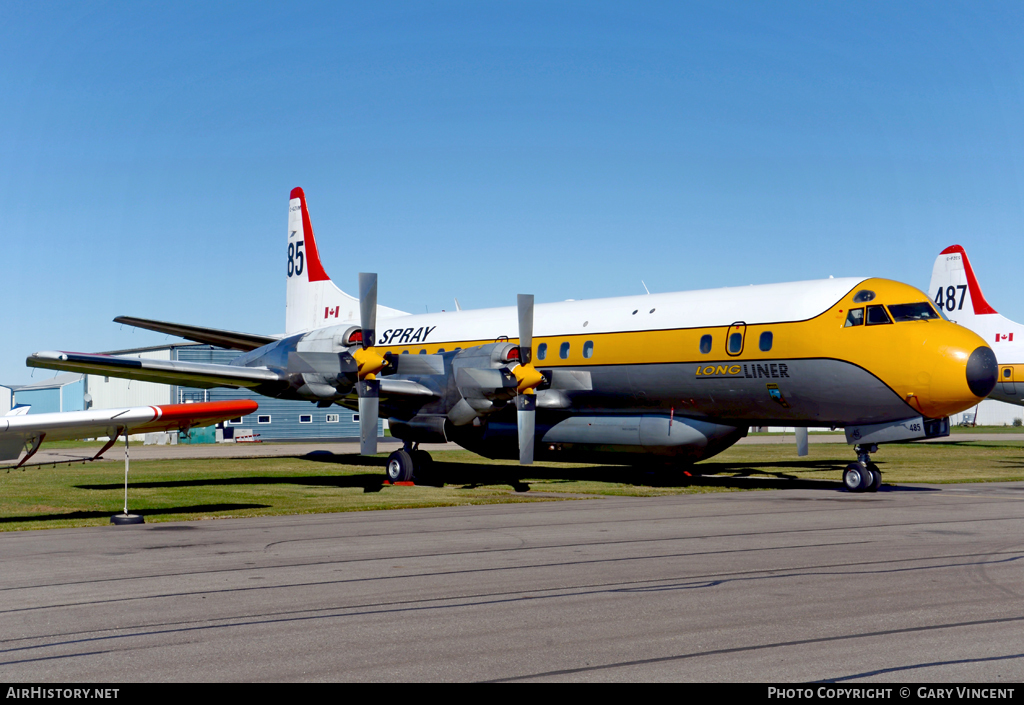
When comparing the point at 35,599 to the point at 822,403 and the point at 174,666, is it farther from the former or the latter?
the point at 822,403

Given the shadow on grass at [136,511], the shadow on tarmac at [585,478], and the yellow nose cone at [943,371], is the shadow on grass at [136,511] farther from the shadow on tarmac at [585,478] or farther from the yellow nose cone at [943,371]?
the yellow nose cone at [943,371]

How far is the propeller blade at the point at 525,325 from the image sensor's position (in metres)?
23.2

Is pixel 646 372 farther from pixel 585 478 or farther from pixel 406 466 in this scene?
pixel 406 466

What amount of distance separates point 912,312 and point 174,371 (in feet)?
57.0

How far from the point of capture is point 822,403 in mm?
21359

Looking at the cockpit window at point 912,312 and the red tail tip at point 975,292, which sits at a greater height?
the red tail tip at point 975,292

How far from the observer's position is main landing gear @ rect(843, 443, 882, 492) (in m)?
21.8

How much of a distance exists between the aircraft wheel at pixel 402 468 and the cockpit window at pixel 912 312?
1265cm


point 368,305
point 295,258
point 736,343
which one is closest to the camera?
point 736,343

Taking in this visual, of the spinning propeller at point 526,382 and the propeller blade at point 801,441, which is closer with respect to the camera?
the spinning propeller at point 526,382

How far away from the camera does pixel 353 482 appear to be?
26719 mm

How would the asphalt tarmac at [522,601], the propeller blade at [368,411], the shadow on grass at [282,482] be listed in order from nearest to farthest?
the asphalt tarmac at [522,601] < the propeller blade at [368,411] < the shadow on grass at [282,482]

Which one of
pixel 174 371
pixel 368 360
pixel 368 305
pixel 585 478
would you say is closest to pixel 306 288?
pixel 174 371

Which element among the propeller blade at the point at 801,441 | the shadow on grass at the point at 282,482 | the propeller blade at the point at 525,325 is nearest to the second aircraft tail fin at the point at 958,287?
the propeller blade at the point at 801,441
